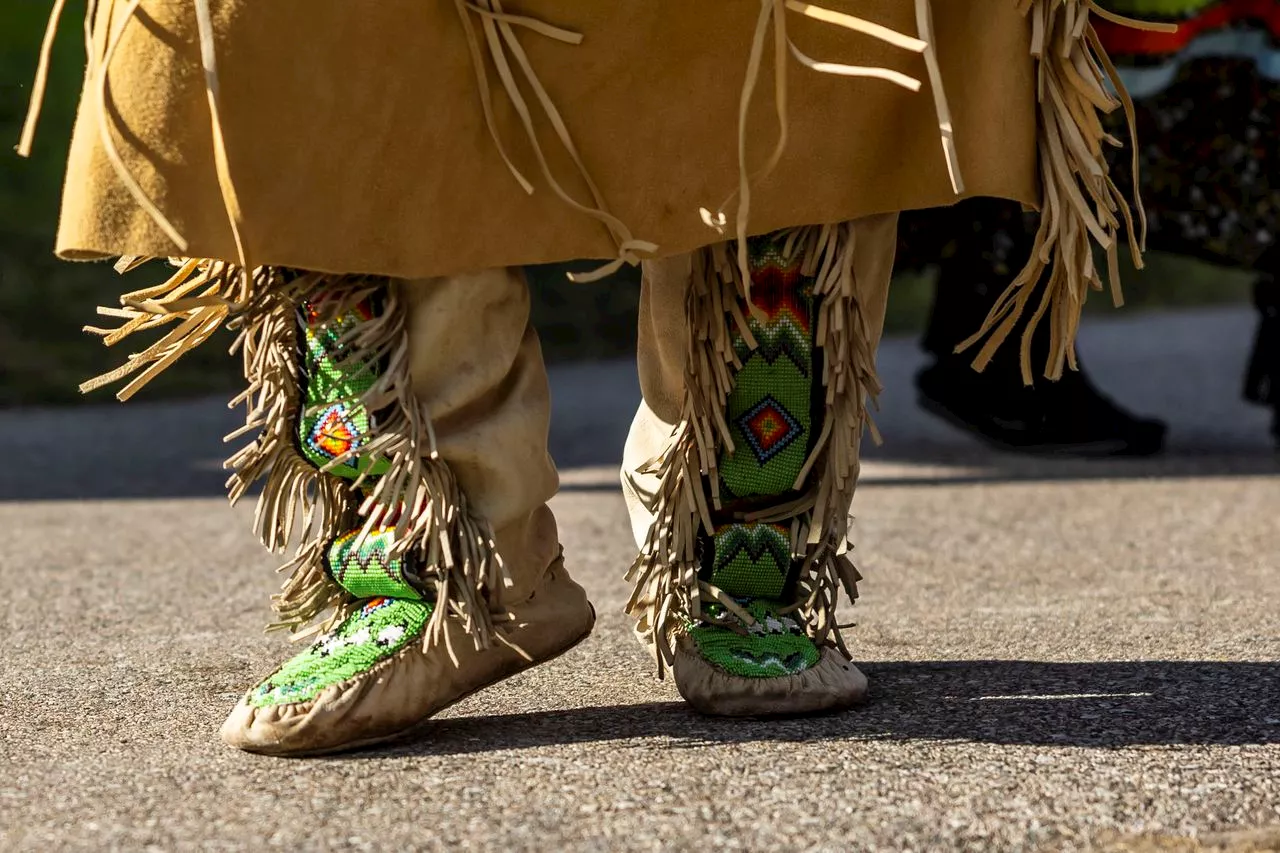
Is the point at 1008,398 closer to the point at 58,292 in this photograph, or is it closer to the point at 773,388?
the point at 773,388

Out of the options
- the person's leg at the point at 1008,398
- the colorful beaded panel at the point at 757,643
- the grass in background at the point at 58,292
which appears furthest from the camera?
the grass in background at the point at 58,292

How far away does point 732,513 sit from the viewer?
5.32 feet

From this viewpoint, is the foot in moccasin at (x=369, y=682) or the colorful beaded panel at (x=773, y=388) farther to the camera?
the colorful beaded panel at (x=773, y=388)

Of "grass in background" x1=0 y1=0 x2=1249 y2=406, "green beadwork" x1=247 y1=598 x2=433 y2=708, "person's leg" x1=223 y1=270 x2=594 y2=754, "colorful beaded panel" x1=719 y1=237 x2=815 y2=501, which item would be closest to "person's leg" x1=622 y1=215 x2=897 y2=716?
"colorful beaded panel" x1=719 y1=237 x2=815 y2=501

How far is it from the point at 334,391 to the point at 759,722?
1.57 ft

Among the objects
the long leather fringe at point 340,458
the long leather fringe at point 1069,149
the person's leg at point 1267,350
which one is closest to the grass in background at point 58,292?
the person's leg at point 1267,350

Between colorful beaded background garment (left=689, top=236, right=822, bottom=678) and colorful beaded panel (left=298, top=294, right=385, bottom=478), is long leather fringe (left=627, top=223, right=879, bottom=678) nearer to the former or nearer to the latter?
colorful beaded background garment (left=689, top=236, right=822, bottom=678)

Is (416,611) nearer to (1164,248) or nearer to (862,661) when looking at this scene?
(862,661)

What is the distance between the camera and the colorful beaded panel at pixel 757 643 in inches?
62.1

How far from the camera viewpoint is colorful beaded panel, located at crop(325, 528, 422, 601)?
1.48m

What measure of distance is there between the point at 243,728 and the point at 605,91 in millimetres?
607

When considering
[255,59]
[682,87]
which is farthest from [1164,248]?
[255,59]

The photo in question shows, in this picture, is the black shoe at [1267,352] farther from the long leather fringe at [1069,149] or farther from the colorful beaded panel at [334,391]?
the colorful beaded panel at [334,391]

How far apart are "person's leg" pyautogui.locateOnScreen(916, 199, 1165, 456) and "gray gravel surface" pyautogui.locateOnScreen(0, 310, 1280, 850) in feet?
1.25
